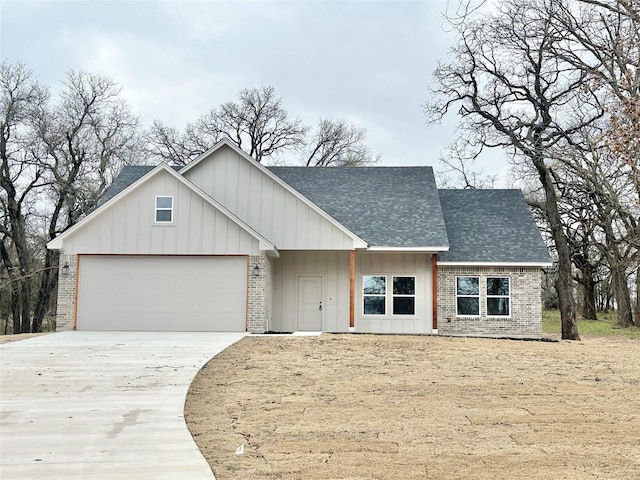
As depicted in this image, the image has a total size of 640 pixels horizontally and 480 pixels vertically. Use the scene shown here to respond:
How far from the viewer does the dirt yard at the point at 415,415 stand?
6.58 m

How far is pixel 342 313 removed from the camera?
861 inches

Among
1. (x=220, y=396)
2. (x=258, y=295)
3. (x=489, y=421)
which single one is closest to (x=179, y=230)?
(x=258, y=295)

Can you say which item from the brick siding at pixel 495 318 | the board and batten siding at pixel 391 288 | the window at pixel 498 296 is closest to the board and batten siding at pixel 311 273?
the board and batten siding at pixel 391 288

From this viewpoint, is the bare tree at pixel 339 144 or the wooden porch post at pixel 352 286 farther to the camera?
the bare tree at pixel 339 144

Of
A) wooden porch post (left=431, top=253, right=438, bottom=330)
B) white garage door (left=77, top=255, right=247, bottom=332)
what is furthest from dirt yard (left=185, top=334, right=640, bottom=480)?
wooden porch post (left=431, top=253, right=438, bottom=330)

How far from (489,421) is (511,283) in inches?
573

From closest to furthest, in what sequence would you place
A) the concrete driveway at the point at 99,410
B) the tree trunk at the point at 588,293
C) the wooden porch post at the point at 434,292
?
the concrete driveway at the point at 99,410 < the wooden porch post at the point at 434,292 < the tree trunk at the point at 588,293

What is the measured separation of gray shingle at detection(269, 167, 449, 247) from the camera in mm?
21719

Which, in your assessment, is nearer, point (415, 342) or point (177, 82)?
point (415, 342)

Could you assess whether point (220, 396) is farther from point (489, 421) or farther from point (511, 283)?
point (511, 283)

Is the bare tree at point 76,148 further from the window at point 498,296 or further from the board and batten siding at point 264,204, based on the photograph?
the window at point 498,296

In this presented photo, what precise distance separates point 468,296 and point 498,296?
1006 millimetres

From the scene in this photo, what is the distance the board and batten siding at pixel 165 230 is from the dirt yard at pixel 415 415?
5408 mm

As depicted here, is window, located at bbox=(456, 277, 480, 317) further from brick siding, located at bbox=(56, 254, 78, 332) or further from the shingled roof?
brick siding, located at bbox=(56, 254, 78, 332)
